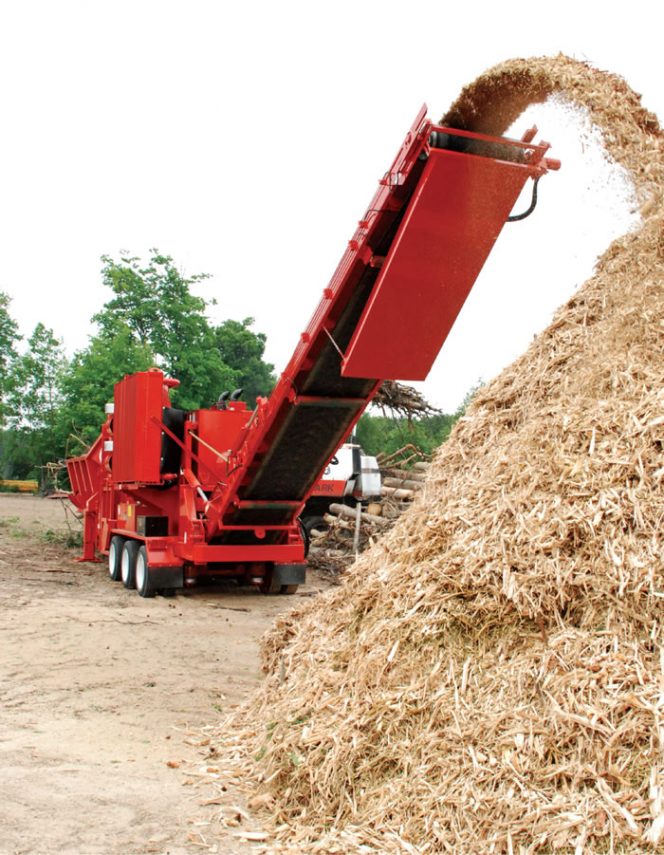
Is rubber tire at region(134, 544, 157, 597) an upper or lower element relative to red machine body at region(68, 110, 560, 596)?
lower

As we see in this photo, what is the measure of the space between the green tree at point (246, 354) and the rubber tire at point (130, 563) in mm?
29856

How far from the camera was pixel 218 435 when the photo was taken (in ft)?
34.4

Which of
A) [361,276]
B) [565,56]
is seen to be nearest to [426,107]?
[565,56]

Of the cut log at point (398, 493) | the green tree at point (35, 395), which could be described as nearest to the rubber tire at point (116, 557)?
the cut log at point (398, 493)

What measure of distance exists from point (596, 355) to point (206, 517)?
20.2ft

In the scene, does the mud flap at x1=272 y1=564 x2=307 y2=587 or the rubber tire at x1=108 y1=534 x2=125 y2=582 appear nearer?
the mud flap at x1=272 y1=564 x2=307 y2=587

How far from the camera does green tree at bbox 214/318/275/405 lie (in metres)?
41.7

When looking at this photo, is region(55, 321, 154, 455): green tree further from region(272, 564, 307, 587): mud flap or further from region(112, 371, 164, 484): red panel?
region(272, 564, 307, 587): mud flap

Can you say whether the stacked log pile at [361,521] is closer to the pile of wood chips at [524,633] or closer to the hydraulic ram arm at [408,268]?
the hydraulic ram arm at [408,268]

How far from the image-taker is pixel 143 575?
10.6 meters

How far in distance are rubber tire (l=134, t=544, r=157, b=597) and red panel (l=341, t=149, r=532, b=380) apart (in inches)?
187

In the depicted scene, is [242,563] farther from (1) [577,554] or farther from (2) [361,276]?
(1) [577,554]

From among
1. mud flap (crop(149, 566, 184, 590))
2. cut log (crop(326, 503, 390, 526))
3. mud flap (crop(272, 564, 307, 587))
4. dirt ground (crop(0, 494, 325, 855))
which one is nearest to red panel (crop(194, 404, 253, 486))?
mud flap (crop(149, 566, 184, 590))

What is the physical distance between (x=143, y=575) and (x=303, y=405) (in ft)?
11.8
